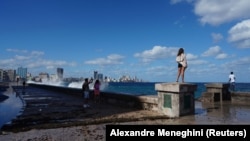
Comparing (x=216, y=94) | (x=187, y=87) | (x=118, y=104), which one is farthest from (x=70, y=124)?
(x=216, y=94)

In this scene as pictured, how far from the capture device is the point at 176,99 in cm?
1213

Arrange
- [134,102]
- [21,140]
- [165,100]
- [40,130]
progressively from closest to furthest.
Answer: [21,140] < [40,130] < [165,100] < [134,102]

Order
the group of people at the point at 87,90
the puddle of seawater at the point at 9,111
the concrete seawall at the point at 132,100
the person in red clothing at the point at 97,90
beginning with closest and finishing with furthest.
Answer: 1. the concrete seawall at the point at 132,100
2. the puddle of seawater at the point at 9,111
3. the person in red clothing at the point at 97,90
4. the group of people at the point at 87,90

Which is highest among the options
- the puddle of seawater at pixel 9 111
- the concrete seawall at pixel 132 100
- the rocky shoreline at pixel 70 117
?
the concrete seawall at pixel 132 100

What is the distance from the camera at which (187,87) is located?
1241cm

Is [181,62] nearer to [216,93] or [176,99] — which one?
[176,99]

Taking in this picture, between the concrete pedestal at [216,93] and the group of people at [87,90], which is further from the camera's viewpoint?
the group of people at [87,90]

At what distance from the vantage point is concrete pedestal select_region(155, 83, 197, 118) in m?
12.1

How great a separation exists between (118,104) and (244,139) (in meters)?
11.6

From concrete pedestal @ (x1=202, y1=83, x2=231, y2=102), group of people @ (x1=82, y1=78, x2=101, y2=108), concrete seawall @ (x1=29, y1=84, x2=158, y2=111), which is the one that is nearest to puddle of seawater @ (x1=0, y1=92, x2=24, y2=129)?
group of people @ (x1=82, y1=78, x2=101, y2=108)

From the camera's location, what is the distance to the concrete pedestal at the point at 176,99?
1209 cm

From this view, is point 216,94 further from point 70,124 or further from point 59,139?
point 59,139

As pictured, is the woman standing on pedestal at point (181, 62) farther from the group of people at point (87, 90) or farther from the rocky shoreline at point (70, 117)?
the group of people at point (87, 90)

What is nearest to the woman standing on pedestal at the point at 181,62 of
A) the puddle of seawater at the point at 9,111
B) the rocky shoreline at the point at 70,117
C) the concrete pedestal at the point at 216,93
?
the rocky shoreline at the point at 70,117
